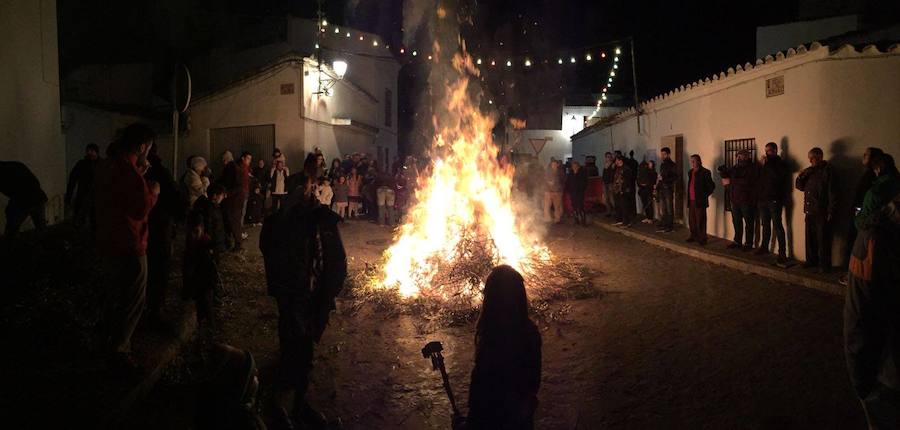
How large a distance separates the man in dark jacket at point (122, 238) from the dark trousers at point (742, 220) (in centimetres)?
1067

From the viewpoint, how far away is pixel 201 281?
6363mm

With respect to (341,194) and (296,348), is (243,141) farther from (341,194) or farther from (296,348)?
(296,348)

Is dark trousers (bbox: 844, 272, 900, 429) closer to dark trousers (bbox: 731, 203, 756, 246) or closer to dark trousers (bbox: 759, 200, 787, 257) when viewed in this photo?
dark trousers (bbox: 759, 200, 787, 257)

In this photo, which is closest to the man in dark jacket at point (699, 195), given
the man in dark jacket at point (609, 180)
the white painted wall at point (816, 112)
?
the white painted wall at point (816, 112)

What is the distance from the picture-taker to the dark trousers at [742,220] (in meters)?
11.6

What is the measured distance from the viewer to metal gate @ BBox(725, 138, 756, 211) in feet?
41.7

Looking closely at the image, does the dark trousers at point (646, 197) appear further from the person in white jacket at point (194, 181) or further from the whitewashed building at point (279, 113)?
the person in white jacket at point (194, 181)

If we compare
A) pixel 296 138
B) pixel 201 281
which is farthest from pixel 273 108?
pixel 201 281

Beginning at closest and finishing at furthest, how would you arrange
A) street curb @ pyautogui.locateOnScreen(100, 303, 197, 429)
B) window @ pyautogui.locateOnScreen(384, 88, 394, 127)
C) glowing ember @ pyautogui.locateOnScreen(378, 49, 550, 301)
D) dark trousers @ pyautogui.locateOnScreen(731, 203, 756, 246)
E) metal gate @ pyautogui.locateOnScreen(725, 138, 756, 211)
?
street curb @ pyautogui.locateOnScreen(100, 303, 197, 429)
glowing ember @ pyautogui.locateOnScreen(378, 49, 550, 301)
dark trousers @ pyautogui.locateOnScreen(731, 203, 756, 246)
metal gate @ pyautogui.locateOnScreen(725, 138, 756, 211)
window @ pyautogui.locateOnScreen(384, 88, 394, 127)

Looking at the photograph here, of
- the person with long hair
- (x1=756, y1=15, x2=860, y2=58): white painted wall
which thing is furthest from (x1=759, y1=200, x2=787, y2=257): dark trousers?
(x1=756, y1=15, x2=860, y2=58): white painted wall

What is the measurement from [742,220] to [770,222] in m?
1.32

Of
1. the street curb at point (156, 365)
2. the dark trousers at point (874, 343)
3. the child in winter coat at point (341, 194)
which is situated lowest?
the street curb at point (156, 365)

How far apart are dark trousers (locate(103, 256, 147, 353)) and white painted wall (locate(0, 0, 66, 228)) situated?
7.16 m

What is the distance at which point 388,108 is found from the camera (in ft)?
106
